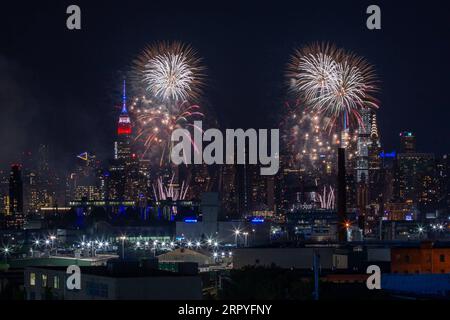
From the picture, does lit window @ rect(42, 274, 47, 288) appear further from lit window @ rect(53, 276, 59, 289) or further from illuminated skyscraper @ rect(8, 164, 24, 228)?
illuminated skyscraper @ rect(8, 164, 24, 228)

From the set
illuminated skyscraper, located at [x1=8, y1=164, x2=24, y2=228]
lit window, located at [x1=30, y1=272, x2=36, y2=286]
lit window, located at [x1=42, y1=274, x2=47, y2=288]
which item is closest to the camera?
lit window, located at [x1=42, y1=274, x2=47, y2=288]

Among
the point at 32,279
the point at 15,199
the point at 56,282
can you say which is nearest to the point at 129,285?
the point at 56,282

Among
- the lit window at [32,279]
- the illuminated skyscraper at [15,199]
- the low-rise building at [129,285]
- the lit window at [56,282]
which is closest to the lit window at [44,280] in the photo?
the lit window at [56,282]

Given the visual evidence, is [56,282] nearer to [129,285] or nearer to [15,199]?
[129,285]

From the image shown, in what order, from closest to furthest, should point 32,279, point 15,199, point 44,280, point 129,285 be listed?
point 129,285 < point 44,280 < point 32,279 < point 15,199

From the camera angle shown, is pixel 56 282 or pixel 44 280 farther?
pixel 44 280

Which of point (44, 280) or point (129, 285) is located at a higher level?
point (129, 285)

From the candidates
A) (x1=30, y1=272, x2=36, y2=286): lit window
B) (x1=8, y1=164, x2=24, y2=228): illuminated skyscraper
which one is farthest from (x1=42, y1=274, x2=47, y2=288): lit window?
(x1=8, y1=164, x2=24, y2=228): illuminated skyscraper

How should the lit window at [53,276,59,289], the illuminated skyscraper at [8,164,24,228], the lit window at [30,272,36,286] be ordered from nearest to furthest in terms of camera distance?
the lit window at [53,276,59,289], the lit window at [30,272,36,286], the illuminated skyscraper at [8,164,24,228]
